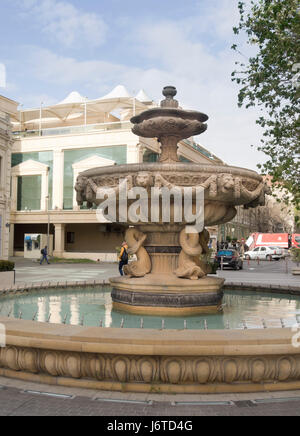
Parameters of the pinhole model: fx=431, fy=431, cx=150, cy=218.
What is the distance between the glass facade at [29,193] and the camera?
39.8 m

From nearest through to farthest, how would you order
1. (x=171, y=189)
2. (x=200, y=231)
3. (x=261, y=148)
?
(x=171, y=189) → (x=200, y=231) → (x=261, y=148)

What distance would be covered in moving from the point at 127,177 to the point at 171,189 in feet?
2.36

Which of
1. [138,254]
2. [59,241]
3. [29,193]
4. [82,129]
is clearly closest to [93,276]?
[138,254]

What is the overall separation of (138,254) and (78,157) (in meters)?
31.7

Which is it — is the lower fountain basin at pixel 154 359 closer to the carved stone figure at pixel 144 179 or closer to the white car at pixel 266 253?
the carved stone figure at pixel 144 179

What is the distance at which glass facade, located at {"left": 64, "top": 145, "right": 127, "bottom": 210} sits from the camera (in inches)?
1407

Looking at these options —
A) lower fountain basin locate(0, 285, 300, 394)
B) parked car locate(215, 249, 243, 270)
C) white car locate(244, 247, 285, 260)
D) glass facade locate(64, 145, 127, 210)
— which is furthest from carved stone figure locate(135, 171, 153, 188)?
white car locate(244, 247, 285, 260)

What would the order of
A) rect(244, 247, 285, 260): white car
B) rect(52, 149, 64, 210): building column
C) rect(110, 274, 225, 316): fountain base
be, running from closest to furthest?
rect(110, 274, 225, 316): fountain base → rect(52, 149, 64, 210): building column → rect(244, 247, 285, 260): white car

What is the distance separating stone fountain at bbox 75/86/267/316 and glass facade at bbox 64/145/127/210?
28.0 metres

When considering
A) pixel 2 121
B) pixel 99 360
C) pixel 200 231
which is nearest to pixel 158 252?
pixel 200 231

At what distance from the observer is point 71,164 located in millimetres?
38438

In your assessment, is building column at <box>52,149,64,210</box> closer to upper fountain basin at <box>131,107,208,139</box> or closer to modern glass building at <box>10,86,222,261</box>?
modern glass building at <box>10,86,222,261</box>

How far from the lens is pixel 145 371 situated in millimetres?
3902

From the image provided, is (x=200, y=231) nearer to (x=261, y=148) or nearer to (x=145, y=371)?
(x=145, y=371)
